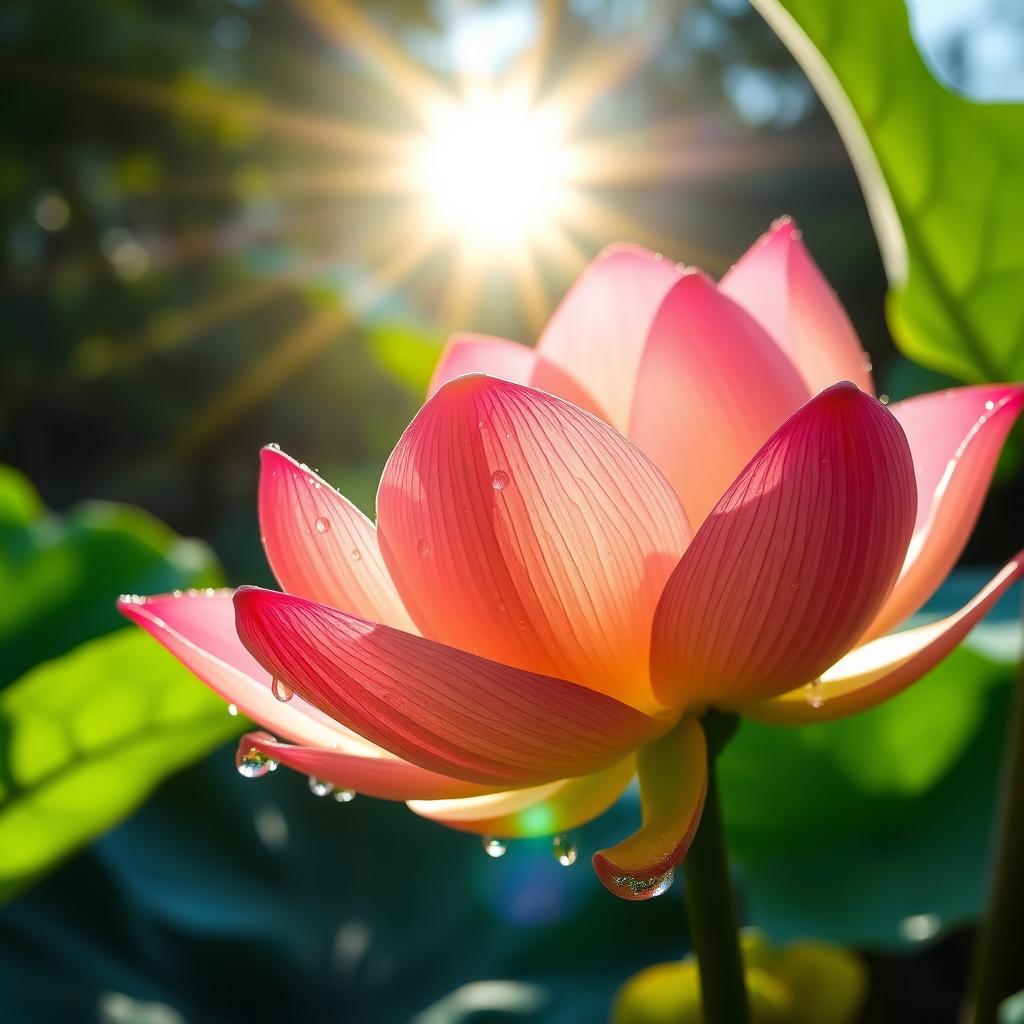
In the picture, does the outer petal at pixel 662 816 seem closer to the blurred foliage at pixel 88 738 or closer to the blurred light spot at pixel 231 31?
the blurred foliage at pixel 88 738

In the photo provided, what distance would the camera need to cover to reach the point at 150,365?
14.0 feet

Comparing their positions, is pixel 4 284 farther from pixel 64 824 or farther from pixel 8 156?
pixel 64 824

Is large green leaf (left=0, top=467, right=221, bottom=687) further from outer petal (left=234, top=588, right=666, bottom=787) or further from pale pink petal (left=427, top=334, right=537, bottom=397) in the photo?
outer petal (left=234, top=588, right=666, bottom=787)

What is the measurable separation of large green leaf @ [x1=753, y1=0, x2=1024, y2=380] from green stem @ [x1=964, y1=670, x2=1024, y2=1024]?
0.19m

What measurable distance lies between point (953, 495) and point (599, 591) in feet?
0.35

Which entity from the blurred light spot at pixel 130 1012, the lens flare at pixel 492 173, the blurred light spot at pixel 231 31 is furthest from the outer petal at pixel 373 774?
the blurred light spot at pixel 231 31

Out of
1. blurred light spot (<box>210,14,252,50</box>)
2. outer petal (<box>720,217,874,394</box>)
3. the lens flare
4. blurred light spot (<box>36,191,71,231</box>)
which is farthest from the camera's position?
blurred light spot (<box>210,14,252,50</box>)

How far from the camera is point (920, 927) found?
1.98ft

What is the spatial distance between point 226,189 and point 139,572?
3808 mm

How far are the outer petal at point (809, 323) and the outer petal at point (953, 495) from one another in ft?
0.12

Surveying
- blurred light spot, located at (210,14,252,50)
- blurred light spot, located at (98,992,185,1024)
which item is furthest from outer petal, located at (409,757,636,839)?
blurred light spot, located at (210,14,252,50)

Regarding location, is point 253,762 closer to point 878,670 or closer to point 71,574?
point 878,670

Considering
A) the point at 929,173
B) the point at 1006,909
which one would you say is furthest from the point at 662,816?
the point at 929,173

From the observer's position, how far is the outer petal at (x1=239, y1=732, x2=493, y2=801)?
0.28 meters
